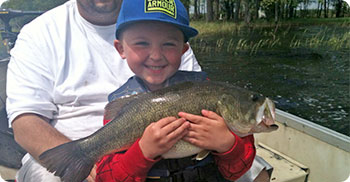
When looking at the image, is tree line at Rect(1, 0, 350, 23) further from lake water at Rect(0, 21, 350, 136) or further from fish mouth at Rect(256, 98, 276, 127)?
fish mouth at Rect(256, 98, 276, 127)

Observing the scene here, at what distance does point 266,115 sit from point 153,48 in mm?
829

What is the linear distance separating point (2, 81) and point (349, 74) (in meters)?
11.3

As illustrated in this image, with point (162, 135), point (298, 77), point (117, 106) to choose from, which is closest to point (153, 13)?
point (117, 106)

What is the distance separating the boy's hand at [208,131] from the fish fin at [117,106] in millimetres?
380

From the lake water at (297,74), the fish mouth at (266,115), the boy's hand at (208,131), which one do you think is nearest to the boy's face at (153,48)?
the boy's hand at (208,131)

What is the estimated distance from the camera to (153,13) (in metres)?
1.84

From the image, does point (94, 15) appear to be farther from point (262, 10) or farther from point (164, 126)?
point (262, 10)

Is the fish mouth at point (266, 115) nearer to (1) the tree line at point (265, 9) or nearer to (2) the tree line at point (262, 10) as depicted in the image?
(1) the tree line at point (265, 9)

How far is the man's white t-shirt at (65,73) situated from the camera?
2238 millimetres

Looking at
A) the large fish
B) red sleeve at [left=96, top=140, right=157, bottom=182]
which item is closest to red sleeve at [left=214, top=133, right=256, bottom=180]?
the large fish

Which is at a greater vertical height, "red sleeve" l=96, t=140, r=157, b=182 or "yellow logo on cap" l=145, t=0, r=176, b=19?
"yellow logo on cap" l=145, t=0, r=176, b=19

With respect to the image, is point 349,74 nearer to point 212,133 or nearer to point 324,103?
point 324,103

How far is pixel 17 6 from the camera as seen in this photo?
16.3ft

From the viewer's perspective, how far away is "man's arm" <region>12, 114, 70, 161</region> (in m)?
2.09
